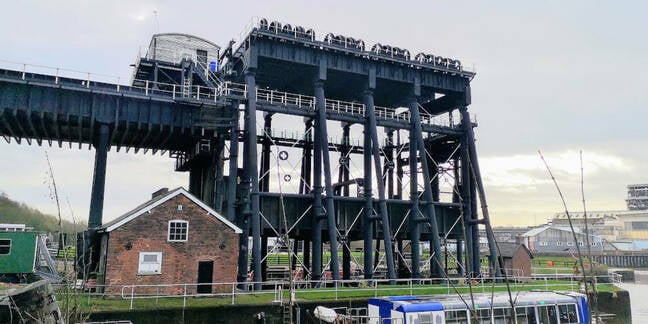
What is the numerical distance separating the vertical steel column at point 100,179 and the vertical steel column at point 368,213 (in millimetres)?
18737

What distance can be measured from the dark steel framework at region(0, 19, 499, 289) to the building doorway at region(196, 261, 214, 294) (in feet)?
13.7

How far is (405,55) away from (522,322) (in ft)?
82.1

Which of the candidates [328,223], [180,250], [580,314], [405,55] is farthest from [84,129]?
[580,314]

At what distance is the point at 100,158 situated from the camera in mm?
33500

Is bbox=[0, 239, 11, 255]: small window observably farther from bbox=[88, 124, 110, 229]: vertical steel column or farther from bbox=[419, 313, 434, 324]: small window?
bbox=[419, 313, 434, 324]: small window

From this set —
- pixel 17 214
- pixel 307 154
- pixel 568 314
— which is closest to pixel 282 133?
pixel 307 154

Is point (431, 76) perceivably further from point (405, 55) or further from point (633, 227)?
point (633, 227)

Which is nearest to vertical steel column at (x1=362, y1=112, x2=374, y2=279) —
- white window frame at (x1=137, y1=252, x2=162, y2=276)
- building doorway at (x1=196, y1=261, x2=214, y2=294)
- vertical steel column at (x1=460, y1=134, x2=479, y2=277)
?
vertical steel column at (x1=460, y1=134, x2=479, y2=277)

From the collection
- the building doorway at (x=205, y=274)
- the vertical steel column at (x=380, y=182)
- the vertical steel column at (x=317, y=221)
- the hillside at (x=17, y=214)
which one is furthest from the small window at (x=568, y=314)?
the hillside at (x=17, y=214)

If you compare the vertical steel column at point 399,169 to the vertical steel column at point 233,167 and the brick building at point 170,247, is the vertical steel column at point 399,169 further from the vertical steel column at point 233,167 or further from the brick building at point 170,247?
the brick building at point 170,247

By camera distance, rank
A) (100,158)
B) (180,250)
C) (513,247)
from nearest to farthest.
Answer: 1. (180,250)
2. (100,158)
3. (513,247)

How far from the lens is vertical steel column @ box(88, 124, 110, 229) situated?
3306 cm

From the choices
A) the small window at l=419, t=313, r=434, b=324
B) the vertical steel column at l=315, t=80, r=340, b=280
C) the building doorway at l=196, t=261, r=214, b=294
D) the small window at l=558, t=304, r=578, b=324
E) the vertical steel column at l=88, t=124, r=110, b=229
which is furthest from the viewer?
the vertical steel column at l=315, t=80, r=340, b=280

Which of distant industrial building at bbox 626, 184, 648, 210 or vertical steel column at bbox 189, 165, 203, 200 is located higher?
distant industrial building at bbox 626, 184, 648, 210
